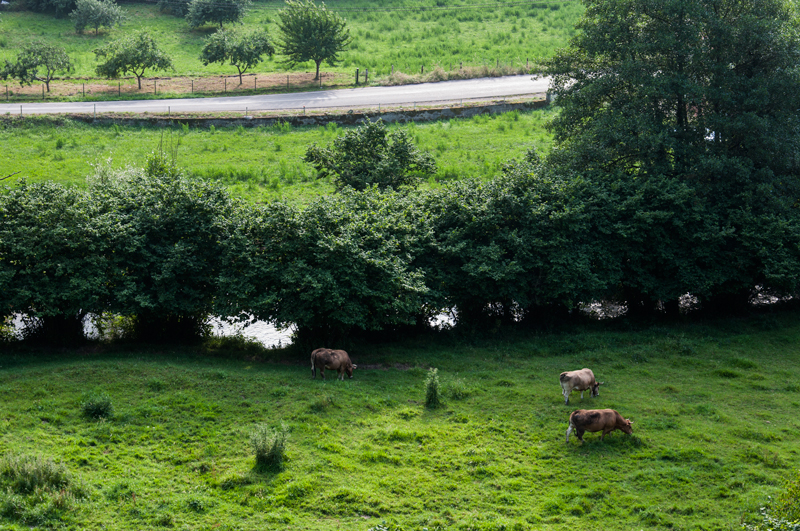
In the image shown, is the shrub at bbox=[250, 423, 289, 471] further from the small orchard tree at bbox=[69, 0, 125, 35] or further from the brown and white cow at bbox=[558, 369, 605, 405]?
the small orchard tree at bbox=[69, 0, 125, 35]

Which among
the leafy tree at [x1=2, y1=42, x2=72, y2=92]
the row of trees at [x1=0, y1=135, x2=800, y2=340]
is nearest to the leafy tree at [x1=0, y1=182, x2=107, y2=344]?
the row of trees at [x1=0, y1=135, x2=800, y2=340]

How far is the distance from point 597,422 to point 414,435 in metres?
5.02

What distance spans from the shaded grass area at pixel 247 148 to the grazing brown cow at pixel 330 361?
16.5 m

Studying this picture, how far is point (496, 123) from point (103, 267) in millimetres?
31196

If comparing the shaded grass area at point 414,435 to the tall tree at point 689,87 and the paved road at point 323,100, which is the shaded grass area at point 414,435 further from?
the paved road at point 323,100

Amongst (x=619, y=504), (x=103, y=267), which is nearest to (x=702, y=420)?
(x=619, y=504)

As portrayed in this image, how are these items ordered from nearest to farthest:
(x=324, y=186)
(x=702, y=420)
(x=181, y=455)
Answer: (x=181, y=455) → (x=702, y=420) → (x=324, y=186)

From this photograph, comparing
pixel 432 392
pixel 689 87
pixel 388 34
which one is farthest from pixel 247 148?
pixel 388 34

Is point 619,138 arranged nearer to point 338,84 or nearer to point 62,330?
point 62,330

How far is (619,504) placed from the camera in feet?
56.0

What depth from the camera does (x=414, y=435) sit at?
65.8 feet

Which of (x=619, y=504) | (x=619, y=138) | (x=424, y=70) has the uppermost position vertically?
(x=424, y=70)

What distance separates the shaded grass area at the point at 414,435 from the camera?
1659 cm

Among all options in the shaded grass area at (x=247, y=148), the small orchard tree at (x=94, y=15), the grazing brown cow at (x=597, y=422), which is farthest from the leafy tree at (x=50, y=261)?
the small orchard tree at (x=94, y=15)
